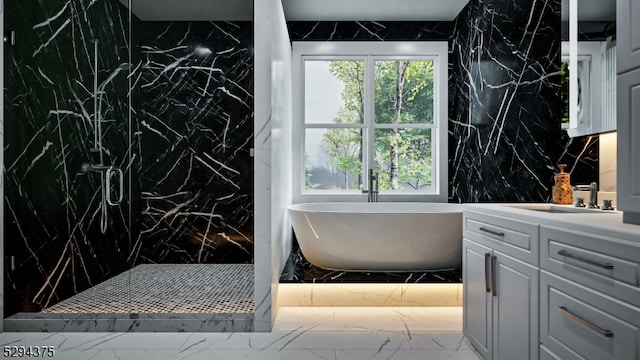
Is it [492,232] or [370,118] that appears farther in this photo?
[370,118]

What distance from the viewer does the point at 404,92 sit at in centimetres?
461

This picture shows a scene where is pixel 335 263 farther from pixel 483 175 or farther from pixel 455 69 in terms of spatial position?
pixel 455 69

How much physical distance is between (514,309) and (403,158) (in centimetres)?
288

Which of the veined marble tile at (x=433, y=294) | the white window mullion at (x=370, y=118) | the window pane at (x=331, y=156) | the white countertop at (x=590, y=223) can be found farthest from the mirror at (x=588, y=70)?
the window pane at (x=331, y=156)

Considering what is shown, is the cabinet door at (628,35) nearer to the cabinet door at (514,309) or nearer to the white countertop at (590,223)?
the white countertop at (590,223)

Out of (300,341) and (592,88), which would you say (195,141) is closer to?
(300,341)

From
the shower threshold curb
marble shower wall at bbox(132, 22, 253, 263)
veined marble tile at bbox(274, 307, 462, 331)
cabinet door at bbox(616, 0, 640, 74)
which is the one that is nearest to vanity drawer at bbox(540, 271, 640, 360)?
cabinet door at bbox(616, 0, 640, 74)

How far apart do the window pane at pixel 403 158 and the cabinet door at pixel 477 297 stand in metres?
2.17

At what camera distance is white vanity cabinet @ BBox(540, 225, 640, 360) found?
47.5 inches

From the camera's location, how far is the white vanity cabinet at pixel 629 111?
4.66ft

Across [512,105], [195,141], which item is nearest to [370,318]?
[512,105]

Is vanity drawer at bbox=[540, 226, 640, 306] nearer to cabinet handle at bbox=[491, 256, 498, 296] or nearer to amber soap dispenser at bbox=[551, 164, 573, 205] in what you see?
cabinet handle at bbox=[491, 256, 498, 296]

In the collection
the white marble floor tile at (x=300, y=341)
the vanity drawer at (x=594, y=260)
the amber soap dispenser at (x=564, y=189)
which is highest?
the amber soap dispenser at (x=564, y=189)

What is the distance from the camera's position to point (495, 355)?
80.2 inches
